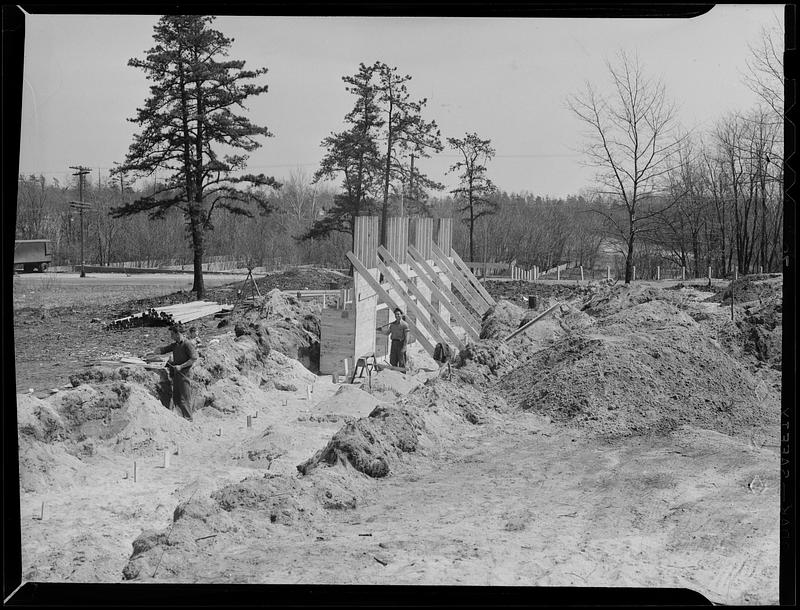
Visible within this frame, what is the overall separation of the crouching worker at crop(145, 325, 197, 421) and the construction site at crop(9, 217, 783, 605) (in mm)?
170

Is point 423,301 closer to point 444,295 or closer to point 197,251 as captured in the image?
point 444,295

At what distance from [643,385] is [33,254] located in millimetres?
6657

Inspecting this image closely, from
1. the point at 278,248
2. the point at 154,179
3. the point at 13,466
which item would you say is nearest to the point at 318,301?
the point at 278,248

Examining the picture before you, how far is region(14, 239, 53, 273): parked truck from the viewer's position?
5883mm

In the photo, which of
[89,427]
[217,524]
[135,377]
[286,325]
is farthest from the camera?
[286,325]

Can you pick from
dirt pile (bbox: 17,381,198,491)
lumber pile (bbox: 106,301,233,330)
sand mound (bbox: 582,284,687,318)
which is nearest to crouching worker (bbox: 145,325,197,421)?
dirt pile (bbox: 17,381,198,491)

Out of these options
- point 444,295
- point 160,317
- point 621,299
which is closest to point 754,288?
point 621,299

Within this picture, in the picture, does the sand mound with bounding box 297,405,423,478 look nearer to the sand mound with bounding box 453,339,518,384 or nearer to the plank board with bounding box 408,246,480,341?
the sand mound with bounding box 453,339,518,384

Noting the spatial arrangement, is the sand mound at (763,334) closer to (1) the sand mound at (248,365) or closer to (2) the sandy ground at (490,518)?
(2) the sandy ground at (490,518)

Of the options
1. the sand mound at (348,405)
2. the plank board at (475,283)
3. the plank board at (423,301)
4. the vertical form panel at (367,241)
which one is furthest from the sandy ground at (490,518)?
the plank board at (475,283)

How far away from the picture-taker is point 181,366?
9688 mm

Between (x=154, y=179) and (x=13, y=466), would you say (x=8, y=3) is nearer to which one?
(x=13, y=466)

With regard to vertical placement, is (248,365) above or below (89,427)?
above

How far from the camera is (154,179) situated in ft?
29.8
